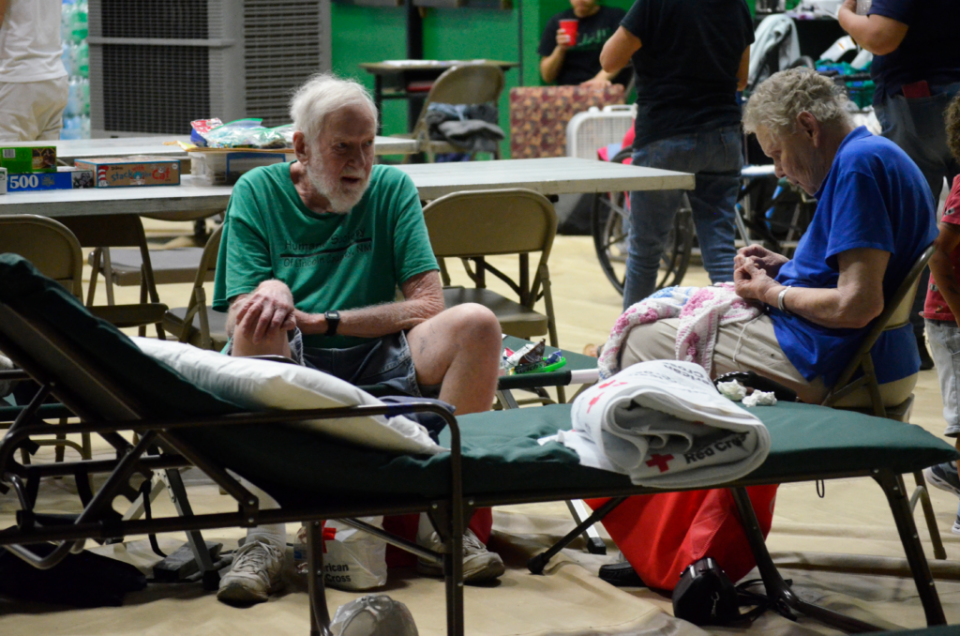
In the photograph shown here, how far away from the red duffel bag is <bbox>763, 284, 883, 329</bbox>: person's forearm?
1.28 feet

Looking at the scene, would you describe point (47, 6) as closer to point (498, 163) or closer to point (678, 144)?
point (498, 163)

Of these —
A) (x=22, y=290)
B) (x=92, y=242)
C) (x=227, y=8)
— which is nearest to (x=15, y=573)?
(x=22, y=290)

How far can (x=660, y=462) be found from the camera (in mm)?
1729

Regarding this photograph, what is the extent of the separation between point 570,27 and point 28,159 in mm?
Answer: 5405

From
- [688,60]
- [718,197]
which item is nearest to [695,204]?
[718,197]

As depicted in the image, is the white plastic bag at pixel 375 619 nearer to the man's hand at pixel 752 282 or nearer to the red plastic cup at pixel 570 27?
the man's hand at pixel 752 282

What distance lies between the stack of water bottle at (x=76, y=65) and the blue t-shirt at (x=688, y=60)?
19.7 ft

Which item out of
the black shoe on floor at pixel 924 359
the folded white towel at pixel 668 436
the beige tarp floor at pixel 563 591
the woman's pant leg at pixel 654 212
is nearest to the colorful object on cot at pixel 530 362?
the beige tarp floor at pixel 563 591

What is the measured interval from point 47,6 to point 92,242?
61.5 inches

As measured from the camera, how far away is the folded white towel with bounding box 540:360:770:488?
1715mm

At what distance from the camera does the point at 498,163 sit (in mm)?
4316

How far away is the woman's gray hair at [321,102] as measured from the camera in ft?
8.45

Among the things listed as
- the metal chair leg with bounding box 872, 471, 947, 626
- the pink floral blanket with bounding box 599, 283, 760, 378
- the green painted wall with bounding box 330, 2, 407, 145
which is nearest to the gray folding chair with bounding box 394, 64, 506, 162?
the green painted wall with bounding box 330, 2, 407, 145

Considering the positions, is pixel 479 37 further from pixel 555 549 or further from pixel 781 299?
pixel 555 549
